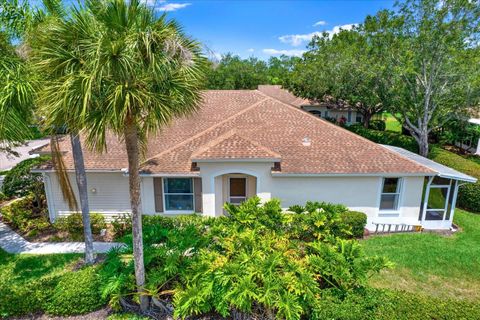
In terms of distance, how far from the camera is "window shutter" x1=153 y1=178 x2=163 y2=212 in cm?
1427

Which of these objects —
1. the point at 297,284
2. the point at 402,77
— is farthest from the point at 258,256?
the point at 402,77

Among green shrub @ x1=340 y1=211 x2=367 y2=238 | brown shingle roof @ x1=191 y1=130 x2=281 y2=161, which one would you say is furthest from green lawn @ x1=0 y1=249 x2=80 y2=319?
green shrub @ x1=340 y1=211 x2=367 y2=238

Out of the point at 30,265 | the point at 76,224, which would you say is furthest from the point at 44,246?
the point at 30,265

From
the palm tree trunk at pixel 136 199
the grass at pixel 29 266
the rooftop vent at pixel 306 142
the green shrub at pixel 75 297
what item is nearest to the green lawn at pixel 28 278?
the grass at pixel 29 266

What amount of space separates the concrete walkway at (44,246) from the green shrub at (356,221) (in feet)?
33.6

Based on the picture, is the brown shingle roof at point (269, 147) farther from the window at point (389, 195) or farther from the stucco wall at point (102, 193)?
the window at point (389, 195)

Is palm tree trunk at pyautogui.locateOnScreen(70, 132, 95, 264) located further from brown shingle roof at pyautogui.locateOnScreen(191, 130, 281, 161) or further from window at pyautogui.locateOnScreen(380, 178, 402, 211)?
window at pyautogui.locateOnScreen(380, 178, 402, 211)

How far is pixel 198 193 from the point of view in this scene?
1448 centimetres

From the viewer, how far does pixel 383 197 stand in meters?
15.0

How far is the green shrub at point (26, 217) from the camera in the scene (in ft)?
46.8

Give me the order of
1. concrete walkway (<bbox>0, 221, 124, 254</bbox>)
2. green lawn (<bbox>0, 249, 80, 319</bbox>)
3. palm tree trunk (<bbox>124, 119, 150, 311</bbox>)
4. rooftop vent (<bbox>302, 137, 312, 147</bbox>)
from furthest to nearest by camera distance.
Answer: rooftop vent (<bbox>302, 137, 312, 147</bbox>) < concrete walkway (<bbox>0, 221, 124, 254</bbox>) < green lawn (<bbox>0, 249, 80, 319</bbox>) < palm tree trunk (<bbox>124, 119, 150, 311</bbox>)

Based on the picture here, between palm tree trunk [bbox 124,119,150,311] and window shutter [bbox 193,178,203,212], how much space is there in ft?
20.2

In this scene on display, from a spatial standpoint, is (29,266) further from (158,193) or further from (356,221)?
(356,221)

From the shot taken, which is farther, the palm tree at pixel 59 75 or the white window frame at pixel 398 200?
the white window frame at pixel 398 200
